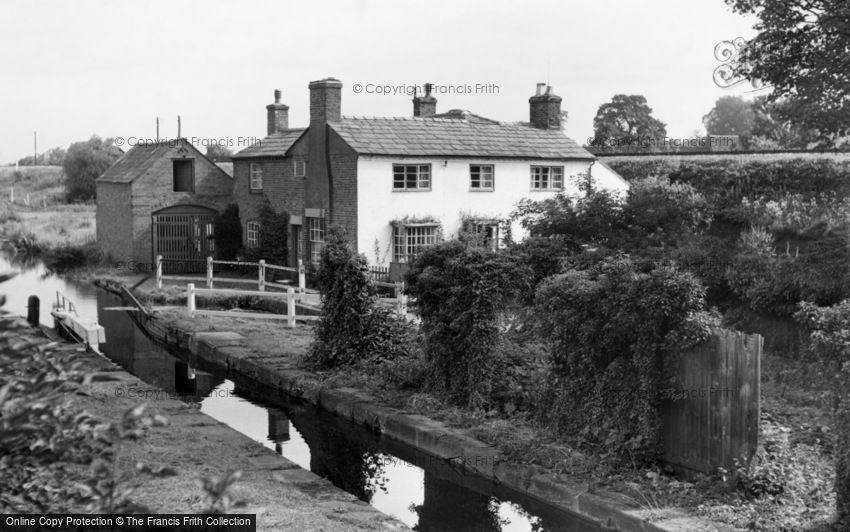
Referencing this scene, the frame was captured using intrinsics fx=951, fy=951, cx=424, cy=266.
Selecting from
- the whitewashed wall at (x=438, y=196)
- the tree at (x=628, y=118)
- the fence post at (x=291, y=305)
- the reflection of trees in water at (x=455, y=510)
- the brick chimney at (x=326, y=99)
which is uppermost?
the tree at (x=628, y=118)

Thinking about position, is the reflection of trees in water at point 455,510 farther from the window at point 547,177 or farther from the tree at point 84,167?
the tree at point 84,167

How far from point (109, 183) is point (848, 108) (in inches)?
1043

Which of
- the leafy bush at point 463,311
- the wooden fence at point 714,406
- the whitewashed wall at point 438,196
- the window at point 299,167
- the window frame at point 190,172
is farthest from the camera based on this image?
the window frame at point 190,172

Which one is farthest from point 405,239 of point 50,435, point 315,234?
point 50,435

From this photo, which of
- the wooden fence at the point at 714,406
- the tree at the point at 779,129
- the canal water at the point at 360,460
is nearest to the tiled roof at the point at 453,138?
the tree at the point at 779,129

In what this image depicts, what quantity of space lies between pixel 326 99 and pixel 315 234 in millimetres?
4426

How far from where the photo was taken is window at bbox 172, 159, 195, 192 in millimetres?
35719

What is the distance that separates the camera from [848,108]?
72.3 ft

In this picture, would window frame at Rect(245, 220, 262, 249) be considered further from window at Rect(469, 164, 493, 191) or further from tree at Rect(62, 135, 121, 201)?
tree at Rect(62, 135, 121, 201)

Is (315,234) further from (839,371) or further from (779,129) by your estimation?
(779,129)

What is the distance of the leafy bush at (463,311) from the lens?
1298 cm

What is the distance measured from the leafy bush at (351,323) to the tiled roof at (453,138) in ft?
40.2

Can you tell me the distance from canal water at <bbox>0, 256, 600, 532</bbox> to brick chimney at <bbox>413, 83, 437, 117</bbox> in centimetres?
1768

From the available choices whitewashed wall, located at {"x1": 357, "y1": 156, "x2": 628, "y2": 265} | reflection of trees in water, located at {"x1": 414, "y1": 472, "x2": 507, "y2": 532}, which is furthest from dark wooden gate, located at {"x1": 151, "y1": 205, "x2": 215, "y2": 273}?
→ reflection of trees in water, located at {"x1": 414, "y1": 472, "x2": 507, "y2": 532}
